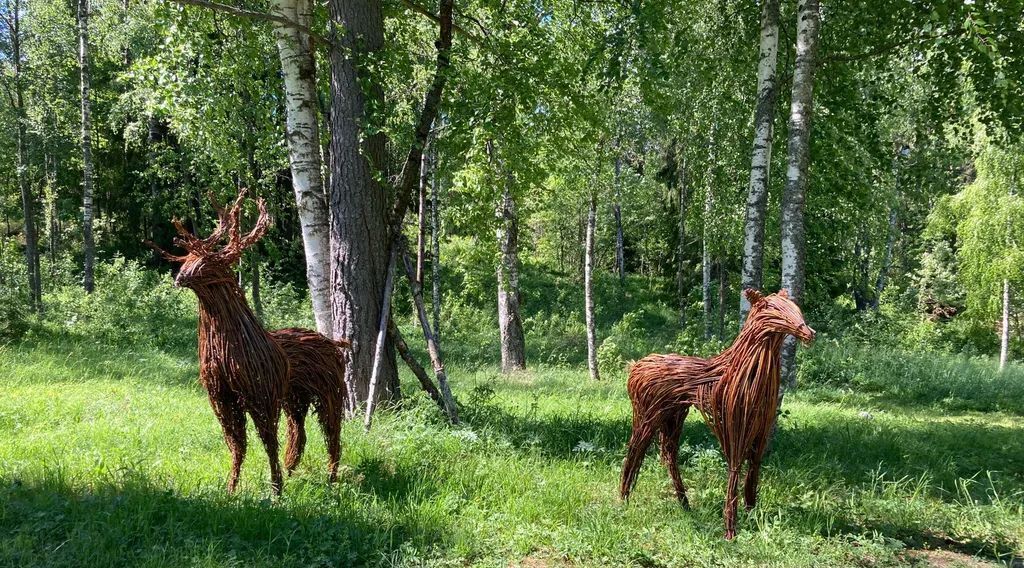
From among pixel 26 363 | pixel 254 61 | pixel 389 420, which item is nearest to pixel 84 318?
pixel 26 363

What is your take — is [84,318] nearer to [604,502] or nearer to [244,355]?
[244,355]

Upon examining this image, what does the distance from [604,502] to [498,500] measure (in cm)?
80

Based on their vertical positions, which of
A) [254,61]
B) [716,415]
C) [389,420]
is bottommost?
[389,420]

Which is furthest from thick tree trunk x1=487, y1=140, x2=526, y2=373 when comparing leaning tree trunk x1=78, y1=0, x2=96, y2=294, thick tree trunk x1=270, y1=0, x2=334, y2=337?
leaning tree trunk x1=78, y1=0, x2=96, y2=294

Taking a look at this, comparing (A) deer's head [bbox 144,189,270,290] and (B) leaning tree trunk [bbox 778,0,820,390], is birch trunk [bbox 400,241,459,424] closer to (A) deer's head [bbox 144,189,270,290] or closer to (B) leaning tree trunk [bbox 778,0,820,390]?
(A) deer's head [bbox 144,189,270,290]

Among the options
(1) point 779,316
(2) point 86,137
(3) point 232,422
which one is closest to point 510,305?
(3) point 232,422

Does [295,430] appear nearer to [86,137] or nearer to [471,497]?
[471,497]

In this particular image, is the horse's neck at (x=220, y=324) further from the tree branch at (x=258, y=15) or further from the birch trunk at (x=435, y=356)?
the tree branch at (x=258, y=15)

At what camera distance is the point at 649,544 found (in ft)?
13.6

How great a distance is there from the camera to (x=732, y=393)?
399cm

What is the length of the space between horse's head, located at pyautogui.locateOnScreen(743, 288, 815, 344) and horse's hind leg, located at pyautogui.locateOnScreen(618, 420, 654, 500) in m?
1.12

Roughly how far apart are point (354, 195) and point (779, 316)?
156 inches

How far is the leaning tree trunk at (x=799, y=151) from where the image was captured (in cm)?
604

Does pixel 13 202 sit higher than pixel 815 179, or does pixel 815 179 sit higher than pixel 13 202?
pixel 13 202
